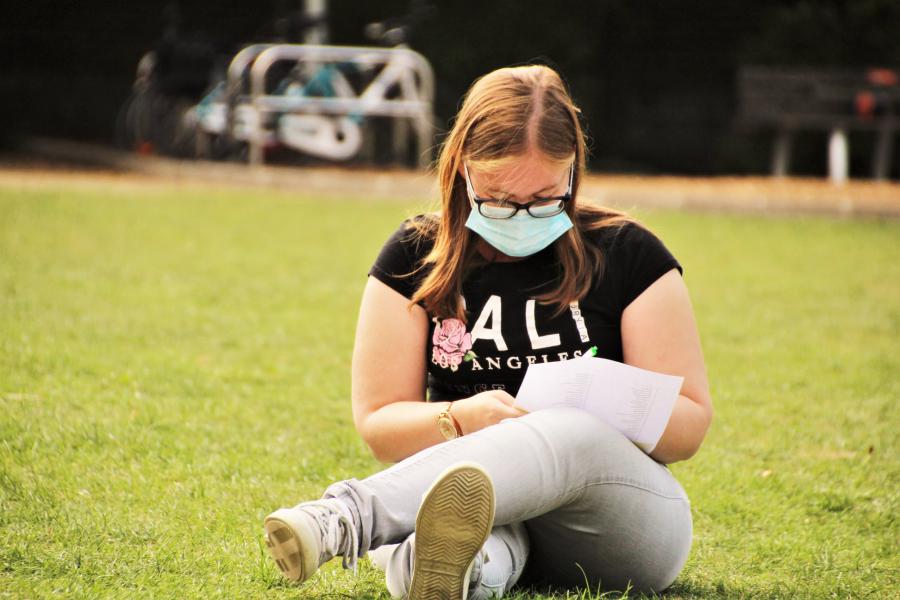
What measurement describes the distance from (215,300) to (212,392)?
6.55 ft

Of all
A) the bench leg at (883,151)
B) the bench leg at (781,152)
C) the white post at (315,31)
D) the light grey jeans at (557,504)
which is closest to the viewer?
the light grey jeans at (557,504)

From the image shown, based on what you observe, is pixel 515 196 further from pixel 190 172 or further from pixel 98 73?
pixel 98 73

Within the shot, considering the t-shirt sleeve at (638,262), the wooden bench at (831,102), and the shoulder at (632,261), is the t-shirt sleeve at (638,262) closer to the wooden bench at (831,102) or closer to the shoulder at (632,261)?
the shoulder at (632,261)

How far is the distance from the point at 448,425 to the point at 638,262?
0.64 meters

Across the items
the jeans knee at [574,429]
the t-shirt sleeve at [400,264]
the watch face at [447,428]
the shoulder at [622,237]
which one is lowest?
the watch face at [447,428]

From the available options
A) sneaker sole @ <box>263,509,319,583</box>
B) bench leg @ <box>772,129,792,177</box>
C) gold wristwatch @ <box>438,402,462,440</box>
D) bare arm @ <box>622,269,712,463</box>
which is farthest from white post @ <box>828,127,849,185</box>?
sneaker sole @ <box>263,509,319,583</box>

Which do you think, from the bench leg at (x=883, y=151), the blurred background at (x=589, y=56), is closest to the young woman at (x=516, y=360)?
the blurred background at (x=589, y=56)

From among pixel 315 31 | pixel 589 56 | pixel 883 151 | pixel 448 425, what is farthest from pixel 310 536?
pixel 589 56

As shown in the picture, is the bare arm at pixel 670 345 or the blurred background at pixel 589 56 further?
the blurred background at pixel 589 56

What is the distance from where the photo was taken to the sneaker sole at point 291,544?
8.45 feet

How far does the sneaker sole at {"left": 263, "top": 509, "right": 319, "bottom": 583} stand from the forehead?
39.0 inches

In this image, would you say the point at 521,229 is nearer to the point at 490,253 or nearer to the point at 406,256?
the point at 490,253

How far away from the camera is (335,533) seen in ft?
8.64

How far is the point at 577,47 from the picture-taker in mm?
15234
